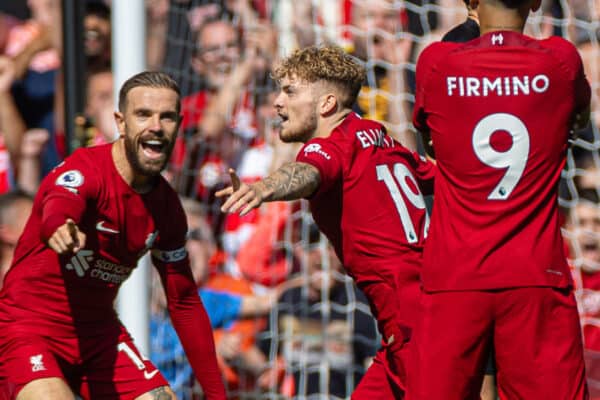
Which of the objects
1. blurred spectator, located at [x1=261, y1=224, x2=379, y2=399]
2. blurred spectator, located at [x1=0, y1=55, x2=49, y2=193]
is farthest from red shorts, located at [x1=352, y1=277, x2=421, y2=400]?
blurred spectator, located at [x1=0, y1=55, x2=49, y2=193]

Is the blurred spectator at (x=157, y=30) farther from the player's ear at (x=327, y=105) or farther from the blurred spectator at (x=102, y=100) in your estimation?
the player's ear at (x=327, y=105)

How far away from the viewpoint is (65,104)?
6.22 metres

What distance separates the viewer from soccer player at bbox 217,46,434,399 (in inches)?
163

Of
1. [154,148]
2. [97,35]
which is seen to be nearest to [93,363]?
[154,148]

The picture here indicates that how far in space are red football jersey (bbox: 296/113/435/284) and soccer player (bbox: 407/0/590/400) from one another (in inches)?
28.9

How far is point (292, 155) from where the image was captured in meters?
6.63

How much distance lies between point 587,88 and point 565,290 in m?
0.65

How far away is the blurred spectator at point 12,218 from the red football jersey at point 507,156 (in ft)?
15.6

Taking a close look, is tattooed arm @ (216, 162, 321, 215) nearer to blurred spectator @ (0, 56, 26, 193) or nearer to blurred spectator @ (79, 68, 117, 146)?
blurred spectator @ (79, 68, 117, 146)

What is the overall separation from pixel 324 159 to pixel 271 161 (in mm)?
2836

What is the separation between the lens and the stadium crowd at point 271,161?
6008mm

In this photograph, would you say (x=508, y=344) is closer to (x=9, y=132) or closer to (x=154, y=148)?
(x=154, y=148)

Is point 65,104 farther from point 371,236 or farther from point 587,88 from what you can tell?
point 587,88

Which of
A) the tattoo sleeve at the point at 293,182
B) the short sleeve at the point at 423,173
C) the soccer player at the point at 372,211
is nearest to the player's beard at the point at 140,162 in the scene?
the soccer player at the point at 372,211
